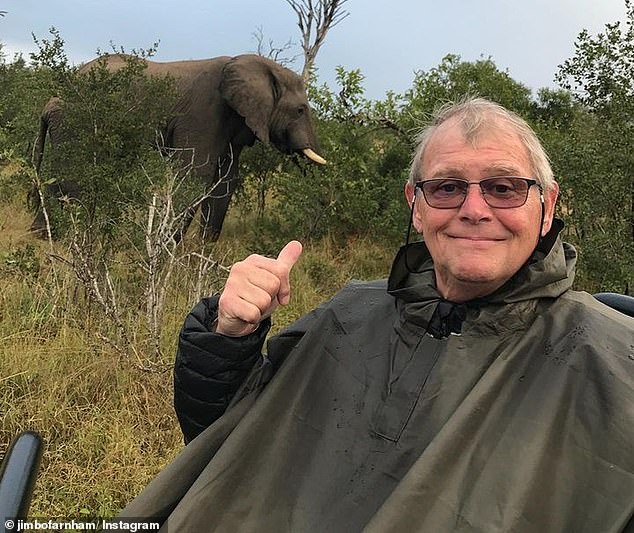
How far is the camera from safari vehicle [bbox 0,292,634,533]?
1429 mm

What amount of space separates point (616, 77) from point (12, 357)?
4.50 m

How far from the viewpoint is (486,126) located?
Result: 182 cm

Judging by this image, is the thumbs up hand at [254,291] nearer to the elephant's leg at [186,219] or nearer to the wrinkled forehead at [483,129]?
the wrinkled forehead at [483,129]

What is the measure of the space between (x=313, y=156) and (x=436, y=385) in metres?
7.50

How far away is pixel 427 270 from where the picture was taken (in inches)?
76.6

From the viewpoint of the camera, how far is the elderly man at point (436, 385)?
1411 millimetres

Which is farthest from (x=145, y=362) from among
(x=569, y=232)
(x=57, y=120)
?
(x=57, y=120)

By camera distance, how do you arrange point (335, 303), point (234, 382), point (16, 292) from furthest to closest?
point (16, 292) → point (335, 303) → point (234, 382)

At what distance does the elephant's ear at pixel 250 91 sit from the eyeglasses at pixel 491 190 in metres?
7.22

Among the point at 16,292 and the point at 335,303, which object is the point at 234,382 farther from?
the point at 16,292

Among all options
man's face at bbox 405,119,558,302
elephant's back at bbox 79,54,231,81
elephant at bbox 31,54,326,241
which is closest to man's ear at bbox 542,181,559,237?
man's face at bbox 405,119,558,302

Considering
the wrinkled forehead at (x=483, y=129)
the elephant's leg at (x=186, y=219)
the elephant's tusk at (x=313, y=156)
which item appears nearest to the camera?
the wrinkled forehead at (x=483, y=129)

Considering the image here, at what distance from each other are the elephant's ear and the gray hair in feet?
23.2

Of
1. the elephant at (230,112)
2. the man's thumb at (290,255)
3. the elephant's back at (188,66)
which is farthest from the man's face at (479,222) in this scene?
the elephant's back at (188,66)
